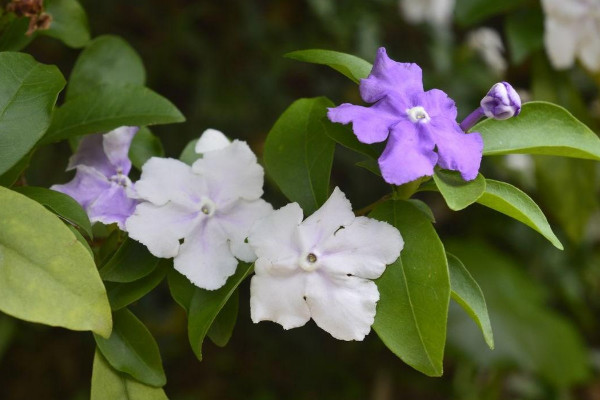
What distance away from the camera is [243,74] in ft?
5.72

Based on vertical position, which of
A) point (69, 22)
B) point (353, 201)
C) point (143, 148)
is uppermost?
point (69, 22)

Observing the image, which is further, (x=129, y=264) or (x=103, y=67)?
(x=103, y=67)

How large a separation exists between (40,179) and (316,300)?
1.11m

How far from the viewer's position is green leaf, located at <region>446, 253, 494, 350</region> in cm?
66

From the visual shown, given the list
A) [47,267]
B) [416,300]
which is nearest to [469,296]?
[416,300]

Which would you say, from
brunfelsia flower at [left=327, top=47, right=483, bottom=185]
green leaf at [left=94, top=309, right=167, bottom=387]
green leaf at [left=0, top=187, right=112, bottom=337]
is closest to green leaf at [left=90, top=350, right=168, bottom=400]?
green leaf at [left=94, top=309, right=167, bottom=387]

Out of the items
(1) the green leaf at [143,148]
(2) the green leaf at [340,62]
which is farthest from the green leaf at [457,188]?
(1) the green leaf at [143,148]

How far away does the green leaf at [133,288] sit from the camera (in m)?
0.73

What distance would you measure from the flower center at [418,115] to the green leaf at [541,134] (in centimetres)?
8

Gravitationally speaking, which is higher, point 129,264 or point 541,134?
point 541,134

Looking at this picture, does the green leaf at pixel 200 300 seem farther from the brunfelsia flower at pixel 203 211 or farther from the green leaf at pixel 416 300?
the green leaf at pixel 416 300

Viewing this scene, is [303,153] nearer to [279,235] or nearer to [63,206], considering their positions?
[279,235]

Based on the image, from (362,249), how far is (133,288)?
0.25 meters

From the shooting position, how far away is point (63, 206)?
705 millimetres
